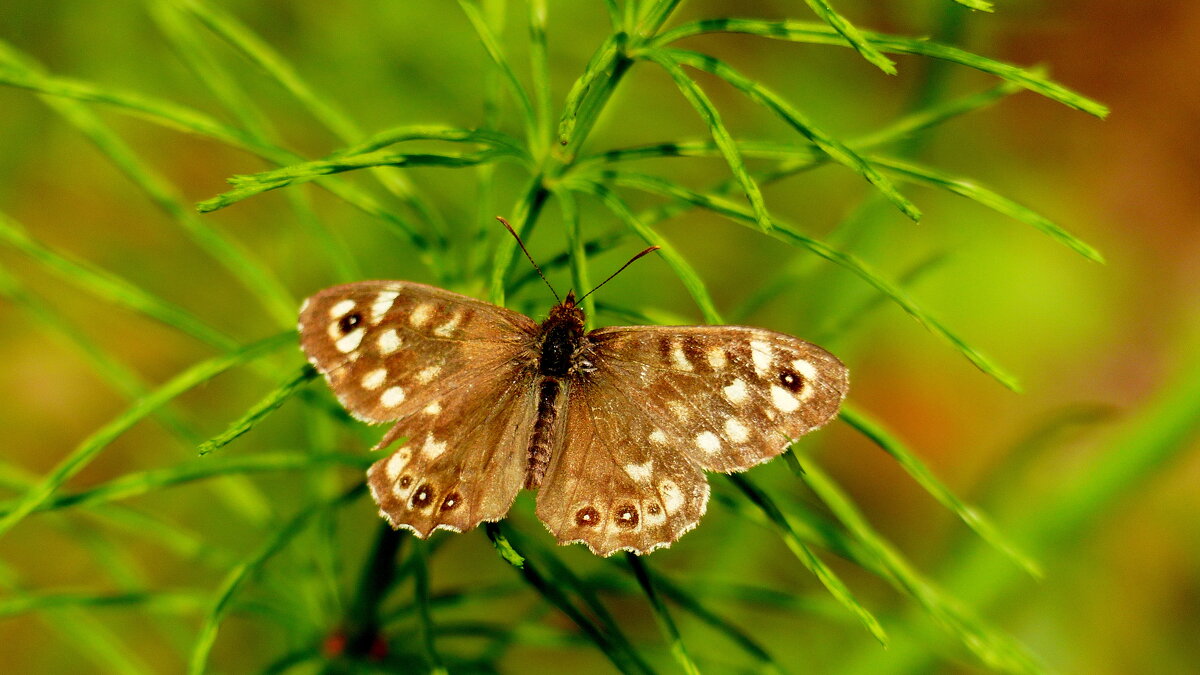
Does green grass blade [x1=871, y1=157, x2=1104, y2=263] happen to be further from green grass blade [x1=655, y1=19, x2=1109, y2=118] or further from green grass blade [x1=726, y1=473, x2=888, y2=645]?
green grass blade [x1=726, y1=473, x2=888, y2=645]

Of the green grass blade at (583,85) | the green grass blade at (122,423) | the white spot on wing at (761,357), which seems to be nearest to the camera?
the green grass blade at (583,85)

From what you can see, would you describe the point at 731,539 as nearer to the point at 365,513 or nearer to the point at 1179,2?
the point at 365,513

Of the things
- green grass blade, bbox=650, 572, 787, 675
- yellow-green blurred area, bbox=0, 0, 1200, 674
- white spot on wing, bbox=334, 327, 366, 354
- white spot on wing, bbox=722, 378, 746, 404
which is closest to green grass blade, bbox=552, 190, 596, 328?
white spot on wing, bbox=722, 378, 746, 404

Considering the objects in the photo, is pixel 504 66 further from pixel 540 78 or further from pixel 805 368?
pixel 805 368

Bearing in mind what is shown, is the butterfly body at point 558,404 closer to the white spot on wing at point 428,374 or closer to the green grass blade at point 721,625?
the white spot on wing at point 428,374

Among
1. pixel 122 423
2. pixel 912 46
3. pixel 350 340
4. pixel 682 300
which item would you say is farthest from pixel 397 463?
pixel 682 300

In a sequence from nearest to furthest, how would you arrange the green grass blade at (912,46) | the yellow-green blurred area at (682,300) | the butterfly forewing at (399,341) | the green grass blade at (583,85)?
the green grass blade at (583,85) → the green grass blade at (912,46) → the butterfly forewing at (399,341) → the yellow-green blurred area at (682,300)

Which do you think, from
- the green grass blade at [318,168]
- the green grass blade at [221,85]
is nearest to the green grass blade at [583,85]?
the green grass blade at [318,168]
